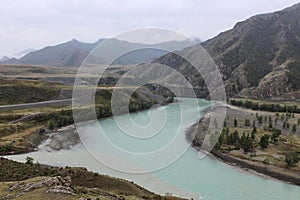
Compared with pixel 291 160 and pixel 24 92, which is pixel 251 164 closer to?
pixel 291 160

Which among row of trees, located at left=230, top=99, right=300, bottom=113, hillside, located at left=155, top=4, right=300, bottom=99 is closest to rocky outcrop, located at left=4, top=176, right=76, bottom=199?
row of trees, located at left=230, top=99, right=300, bottom=113

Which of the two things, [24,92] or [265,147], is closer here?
[265,147]

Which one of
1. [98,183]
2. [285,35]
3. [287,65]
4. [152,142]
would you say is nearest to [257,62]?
[287,65]

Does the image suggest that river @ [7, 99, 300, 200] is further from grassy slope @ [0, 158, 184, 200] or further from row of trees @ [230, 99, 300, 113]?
row of trees @ [230, 99, 300, 113]

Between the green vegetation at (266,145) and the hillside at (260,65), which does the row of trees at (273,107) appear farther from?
the hillside at (260,65)

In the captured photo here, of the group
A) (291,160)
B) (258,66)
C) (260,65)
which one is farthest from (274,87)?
(291,160)

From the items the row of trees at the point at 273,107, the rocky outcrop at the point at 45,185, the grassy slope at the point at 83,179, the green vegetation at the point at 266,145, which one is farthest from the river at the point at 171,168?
the row of trees at the point at 273,107

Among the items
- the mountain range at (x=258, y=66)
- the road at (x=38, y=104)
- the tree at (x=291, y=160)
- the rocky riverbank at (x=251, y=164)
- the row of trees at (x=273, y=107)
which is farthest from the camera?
the mountain range at (x=258, y=66)

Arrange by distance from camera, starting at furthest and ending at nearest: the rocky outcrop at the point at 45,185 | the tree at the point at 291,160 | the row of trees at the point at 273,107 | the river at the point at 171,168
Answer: the row of trees at the point at 273,107
the tree at the point at 291,160
the river at the point at 171,168
the rocky outcrop at the point at 45,185
